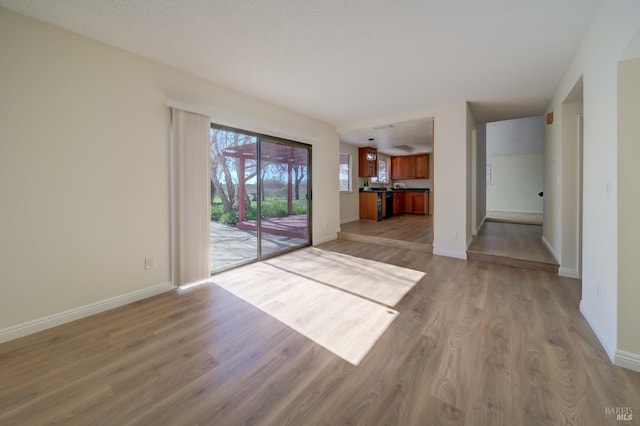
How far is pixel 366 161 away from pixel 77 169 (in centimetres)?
669

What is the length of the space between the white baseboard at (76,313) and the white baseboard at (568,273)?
4.88 m

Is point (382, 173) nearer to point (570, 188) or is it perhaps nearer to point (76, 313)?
point (570, 188)

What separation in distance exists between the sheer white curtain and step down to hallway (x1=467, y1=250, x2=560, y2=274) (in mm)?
3975

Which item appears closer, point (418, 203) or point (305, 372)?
point (305, 372)

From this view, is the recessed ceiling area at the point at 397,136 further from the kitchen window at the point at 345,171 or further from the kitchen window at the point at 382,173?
the kitchen window at the point at 382,173

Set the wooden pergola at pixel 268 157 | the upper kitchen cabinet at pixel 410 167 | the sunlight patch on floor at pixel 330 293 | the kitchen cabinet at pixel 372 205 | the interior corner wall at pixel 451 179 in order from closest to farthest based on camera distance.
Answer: the sunlight patch on floor at pixel 330 293
the wooden pergola at pixel 268 157
the interior corner wall at pixel 451 179
the kitchen cabinet at pixel 372 205
the upper kitchen cabinet at pixel 410 167

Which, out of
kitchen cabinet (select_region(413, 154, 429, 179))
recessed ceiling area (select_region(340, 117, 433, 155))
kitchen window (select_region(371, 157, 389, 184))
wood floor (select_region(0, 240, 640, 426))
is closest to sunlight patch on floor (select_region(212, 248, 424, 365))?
wood floor (select_region(0, 240, 640, 426))

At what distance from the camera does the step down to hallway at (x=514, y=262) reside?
11.1ft

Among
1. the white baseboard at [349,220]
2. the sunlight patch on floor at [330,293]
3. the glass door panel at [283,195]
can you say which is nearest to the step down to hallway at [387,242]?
the glass door panel at [283,195]

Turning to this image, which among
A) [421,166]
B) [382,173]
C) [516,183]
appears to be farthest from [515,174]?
[382,173]

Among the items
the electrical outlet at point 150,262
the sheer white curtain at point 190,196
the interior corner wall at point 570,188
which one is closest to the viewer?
the electrical outlet at point 150,262

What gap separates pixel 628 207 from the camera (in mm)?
1591

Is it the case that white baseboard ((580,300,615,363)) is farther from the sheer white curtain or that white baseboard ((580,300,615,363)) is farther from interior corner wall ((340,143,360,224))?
interior corner wall ((340,143,360,224))

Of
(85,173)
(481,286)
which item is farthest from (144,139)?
(481,286)
